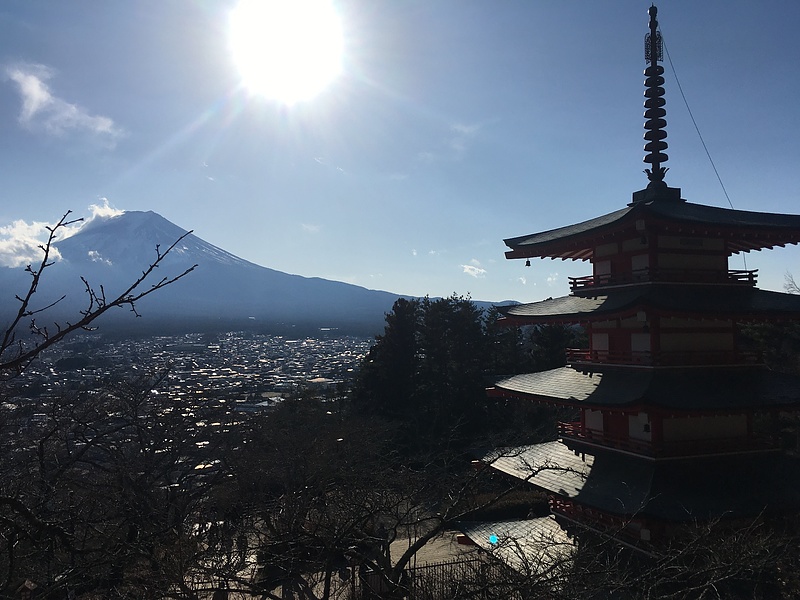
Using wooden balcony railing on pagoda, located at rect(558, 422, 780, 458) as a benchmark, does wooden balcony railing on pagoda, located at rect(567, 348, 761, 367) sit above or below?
above

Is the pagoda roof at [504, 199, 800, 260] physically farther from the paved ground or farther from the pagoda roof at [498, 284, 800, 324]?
the paved ground

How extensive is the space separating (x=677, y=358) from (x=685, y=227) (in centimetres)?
264

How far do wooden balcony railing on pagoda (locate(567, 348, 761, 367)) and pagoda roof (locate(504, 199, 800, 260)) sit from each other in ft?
8.00

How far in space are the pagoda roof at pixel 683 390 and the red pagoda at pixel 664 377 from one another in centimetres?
3

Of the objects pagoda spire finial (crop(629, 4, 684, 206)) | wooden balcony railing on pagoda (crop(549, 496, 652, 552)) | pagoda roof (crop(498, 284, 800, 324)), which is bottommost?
wooden balcony railing on pagoda (crop(549, 496, 652, 552))

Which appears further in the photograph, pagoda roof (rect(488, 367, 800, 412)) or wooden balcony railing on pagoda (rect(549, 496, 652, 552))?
pagoda roof (rect(488, 367, 800, 412))

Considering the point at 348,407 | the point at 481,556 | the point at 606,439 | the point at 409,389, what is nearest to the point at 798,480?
the point at 606,439

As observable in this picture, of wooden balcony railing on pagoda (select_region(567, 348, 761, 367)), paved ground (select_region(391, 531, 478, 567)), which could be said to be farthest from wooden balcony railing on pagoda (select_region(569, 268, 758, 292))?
paved ground (select_region(391, 531, 478, 567))

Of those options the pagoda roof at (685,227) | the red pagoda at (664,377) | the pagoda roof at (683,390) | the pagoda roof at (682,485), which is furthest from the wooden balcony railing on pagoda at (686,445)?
the pagoda roof at (685,227)

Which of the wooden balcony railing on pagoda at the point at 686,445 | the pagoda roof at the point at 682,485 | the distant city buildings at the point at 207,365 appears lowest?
the distant city buildings at the point at 207,365

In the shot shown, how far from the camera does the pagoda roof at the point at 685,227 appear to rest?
407 inches

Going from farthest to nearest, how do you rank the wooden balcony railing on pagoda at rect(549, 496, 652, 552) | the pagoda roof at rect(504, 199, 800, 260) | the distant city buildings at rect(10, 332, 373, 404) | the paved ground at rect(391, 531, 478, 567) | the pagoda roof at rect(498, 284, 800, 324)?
the distant city buildings at rect(10, 332, 373, 404) → the paved ground at rect(391, 531, 478, 567) → the pagoda roof at rect(504, 199, 800, 260) → the pagoda roof at rect(498, 284, 800, 324) → the wooden balcony railing on pagoda at rect(549, 496, 652, 552)

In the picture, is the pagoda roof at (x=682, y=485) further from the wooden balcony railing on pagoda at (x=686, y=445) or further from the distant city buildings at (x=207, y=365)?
the distant city buildings at (x=207, y=365)

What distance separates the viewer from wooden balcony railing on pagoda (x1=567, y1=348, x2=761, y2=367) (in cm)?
1061
